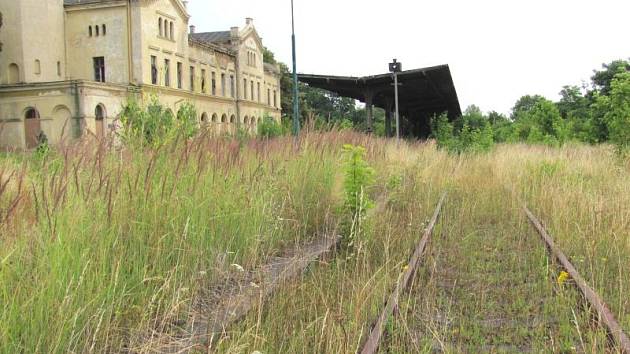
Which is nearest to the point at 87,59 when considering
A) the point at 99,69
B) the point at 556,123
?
the point at 99,69

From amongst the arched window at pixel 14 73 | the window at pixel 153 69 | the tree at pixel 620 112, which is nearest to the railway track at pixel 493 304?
the tree at pixel 620 112

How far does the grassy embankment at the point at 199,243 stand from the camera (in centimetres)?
282

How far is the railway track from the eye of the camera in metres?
3.54

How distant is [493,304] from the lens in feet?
15.1

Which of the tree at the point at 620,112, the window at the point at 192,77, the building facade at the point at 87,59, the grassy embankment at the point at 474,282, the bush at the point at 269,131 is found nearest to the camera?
the grassy embankment at the point at 474,282

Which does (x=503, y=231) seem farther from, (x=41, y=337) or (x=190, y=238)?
(x=41, y=337)

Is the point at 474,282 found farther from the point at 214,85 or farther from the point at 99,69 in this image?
the point at 214,85

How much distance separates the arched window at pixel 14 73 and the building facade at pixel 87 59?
6 centimetres

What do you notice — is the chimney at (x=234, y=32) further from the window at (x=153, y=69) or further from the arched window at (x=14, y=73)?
the arched window at (x=14, y=73)

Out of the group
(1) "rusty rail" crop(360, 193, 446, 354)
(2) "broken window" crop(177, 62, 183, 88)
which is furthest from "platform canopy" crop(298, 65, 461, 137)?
(2) "broken window" crop(177, 62, 183, 88)

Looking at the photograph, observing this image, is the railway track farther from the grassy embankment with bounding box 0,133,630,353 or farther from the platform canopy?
the platform canopy

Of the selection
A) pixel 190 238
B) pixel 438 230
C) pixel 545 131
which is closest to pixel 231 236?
pixel 190 238

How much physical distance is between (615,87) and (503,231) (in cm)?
1238

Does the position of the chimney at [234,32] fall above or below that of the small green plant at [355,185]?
above
